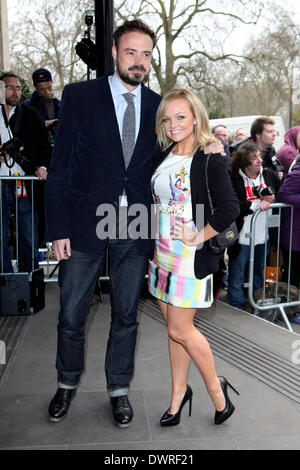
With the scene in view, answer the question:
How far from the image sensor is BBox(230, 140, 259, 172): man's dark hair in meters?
5.15

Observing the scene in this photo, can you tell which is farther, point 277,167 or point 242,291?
point 277,167

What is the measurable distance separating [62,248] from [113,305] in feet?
1.48

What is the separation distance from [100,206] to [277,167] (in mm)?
3767

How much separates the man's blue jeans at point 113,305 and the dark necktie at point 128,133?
0.47 meters

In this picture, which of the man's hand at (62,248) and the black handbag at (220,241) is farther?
the man's hand at (62,248)

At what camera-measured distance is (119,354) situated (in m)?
2.87

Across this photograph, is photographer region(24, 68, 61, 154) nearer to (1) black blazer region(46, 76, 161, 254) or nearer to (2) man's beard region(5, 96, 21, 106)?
(2) man's beard region(5, 96, 21, 106)

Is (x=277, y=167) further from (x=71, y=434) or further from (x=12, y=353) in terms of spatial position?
(x=71, y=434)

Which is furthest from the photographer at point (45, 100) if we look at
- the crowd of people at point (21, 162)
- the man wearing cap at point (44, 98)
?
the crowd of people at point (21, 162)

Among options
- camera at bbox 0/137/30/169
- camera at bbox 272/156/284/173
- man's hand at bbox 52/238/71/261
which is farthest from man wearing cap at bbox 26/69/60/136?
man's hand at bbox 52/238/71/261

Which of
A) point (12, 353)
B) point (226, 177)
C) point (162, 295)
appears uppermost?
point (226, 177)

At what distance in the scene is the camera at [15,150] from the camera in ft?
16.5

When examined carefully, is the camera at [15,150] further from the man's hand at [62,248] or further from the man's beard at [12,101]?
the man's hand at [62,248]

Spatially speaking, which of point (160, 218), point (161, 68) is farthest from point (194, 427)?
point (161, 68)
